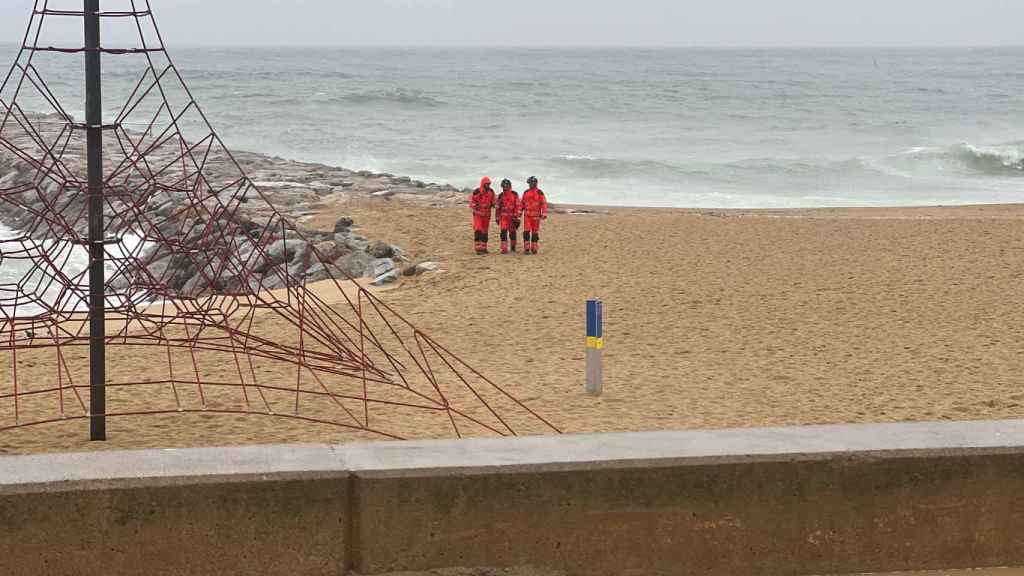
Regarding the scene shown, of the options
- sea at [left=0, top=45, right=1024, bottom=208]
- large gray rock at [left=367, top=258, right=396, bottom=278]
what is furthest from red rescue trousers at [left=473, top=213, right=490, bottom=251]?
sea at [left=0, top=45, right=1024, bottom=208]

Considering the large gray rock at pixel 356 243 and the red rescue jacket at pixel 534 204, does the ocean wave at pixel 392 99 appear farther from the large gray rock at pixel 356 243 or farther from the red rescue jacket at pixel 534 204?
the red rescue jacket at pixel 534 204

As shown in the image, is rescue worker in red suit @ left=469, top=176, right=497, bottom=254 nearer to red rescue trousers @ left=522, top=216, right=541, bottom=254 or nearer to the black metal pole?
red rescue trousers @ left=522, top=216, right=541, bottom=254

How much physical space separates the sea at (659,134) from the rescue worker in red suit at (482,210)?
13232mm

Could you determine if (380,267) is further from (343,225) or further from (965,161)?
(965,161)

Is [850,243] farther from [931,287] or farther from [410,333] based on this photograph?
[410,333]

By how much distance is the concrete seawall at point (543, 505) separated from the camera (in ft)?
12.8

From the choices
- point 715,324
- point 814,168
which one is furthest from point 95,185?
point 814,168

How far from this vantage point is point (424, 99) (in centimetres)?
6825

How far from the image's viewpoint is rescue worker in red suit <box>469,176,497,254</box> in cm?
1633

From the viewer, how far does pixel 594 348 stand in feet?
31.3

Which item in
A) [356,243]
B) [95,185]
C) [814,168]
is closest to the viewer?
[95,185]

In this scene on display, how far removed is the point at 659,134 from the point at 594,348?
4183cm

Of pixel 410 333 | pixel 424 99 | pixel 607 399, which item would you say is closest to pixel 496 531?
pixel 607 399

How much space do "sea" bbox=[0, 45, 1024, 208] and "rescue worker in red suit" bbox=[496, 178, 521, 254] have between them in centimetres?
1303
